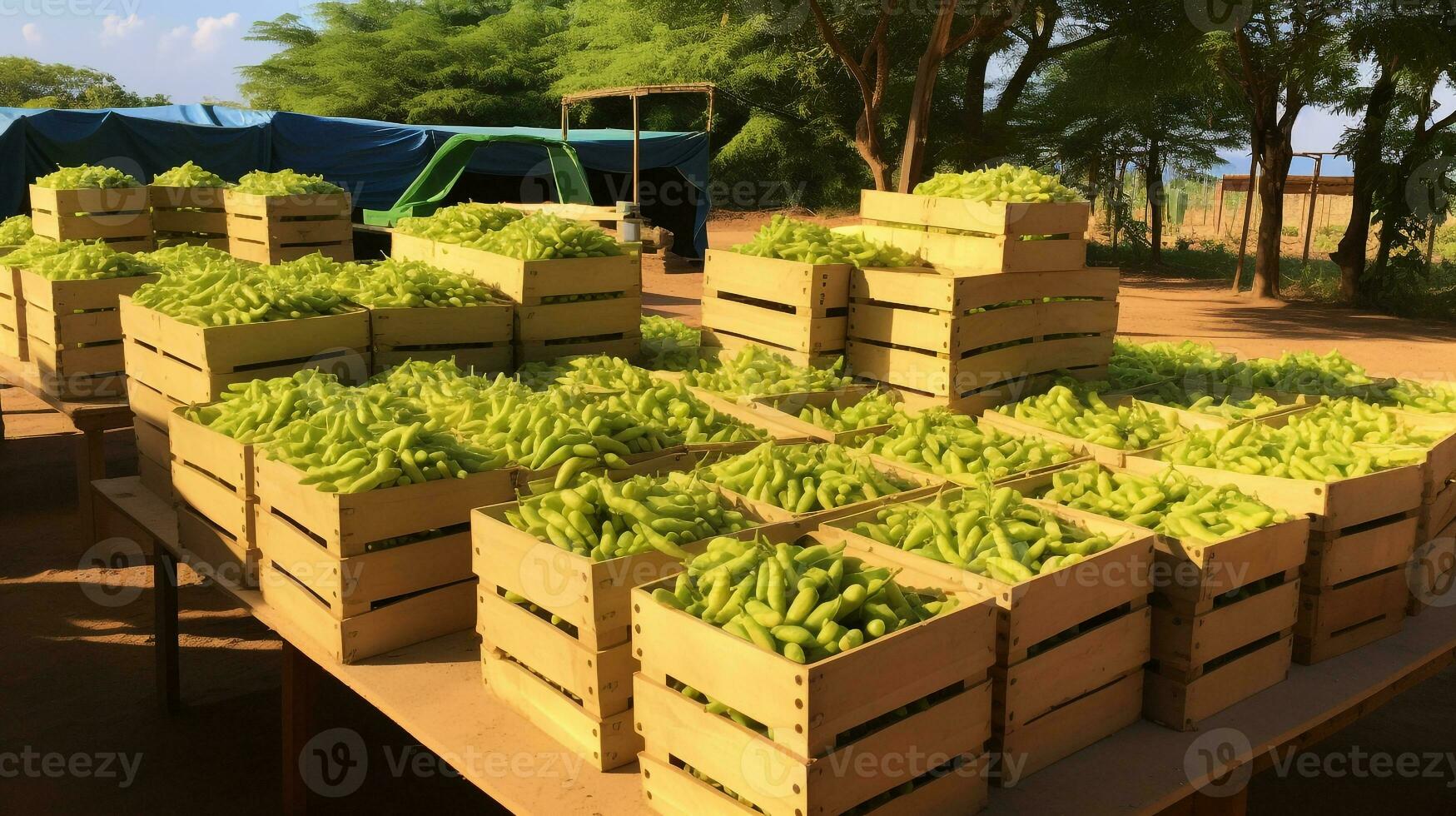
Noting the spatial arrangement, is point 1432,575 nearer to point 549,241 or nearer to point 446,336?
point 549,241

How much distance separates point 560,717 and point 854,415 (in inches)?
100

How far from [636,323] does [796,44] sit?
91.6 feet

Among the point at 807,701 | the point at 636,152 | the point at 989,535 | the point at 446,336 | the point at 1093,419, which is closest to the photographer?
the point at 807,701

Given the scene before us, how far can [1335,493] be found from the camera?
409 centimetres

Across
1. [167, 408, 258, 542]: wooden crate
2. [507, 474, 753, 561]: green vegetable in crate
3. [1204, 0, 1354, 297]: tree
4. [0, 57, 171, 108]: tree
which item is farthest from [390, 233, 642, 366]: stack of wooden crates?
[0, 57, 171, 108]: tree

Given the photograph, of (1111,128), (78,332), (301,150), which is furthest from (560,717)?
(1111,128)

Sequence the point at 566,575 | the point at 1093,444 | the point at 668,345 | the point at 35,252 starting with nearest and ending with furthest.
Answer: the point at 566,575, the point at 1093,444, the point at 668,345, the point at 35,252

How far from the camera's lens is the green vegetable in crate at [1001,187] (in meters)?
6.20

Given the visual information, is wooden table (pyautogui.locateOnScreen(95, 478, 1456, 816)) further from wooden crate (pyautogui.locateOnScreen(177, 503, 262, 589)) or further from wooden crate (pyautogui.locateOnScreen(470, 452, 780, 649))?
wooden crate (pyautogui.locateOnScreen(470, 452, 780, 649))

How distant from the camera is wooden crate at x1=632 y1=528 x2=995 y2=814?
2641 mm

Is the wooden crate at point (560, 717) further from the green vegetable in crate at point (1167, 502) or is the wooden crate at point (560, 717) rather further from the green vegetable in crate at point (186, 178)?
the green vegetable in crate at point (186, 178)

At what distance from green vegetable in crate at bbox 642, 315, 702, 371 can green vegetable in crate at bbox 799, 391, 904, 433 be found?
121cm

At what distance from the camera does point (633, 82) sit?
1423 inches

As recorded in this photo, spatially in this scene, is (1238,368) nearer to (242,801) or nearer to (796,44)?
(242,801)
